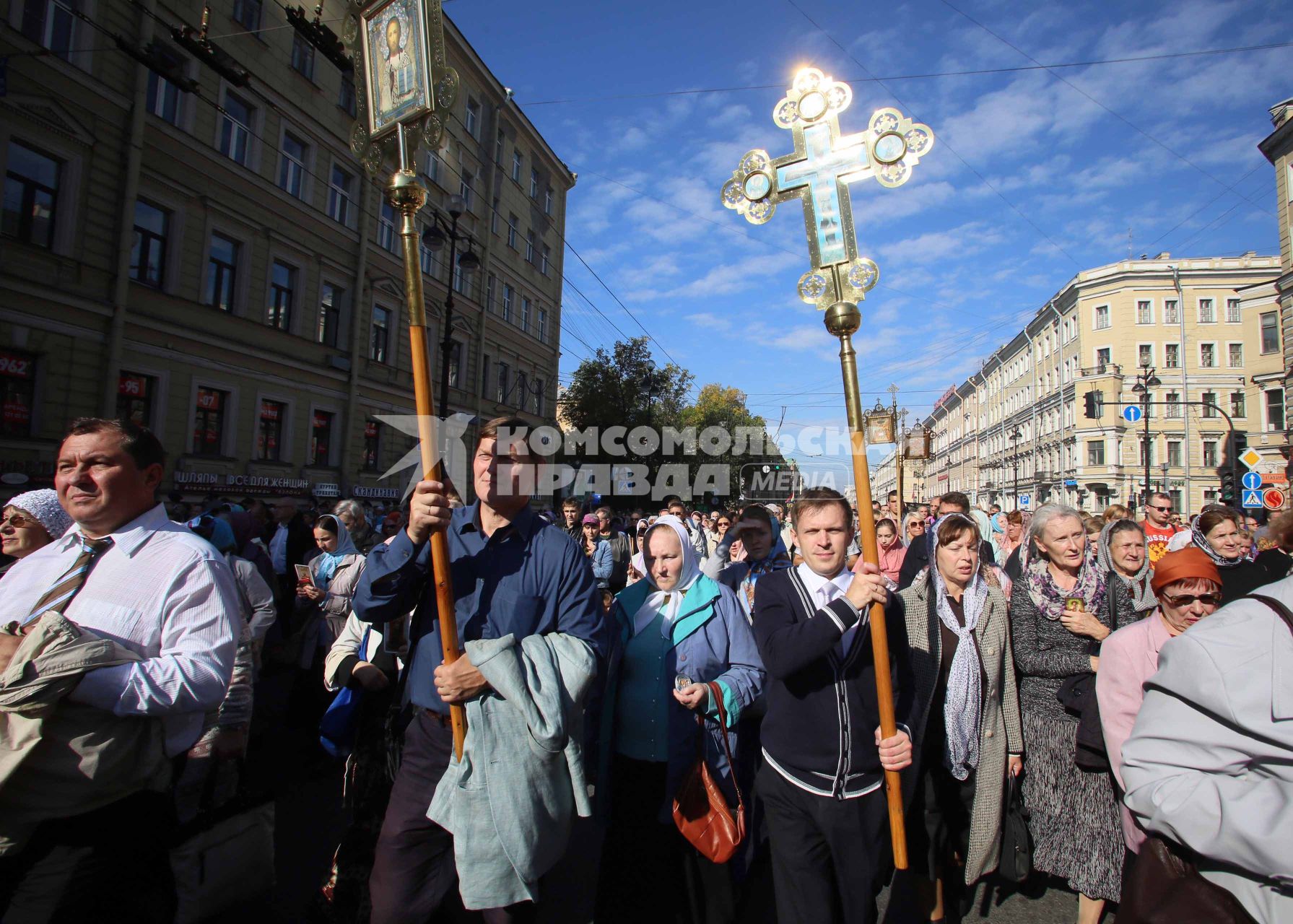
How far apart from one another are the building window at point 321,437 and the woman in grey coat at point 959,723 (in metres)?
19.1

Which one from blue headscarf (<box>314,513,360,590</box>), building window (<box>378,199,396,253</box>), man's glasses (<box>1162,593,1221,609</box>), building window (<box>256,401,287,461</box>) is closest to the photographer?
man's glasses (<box>1162,593,1221,609</box>)

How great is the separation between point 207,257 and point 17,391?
5149 millimetres

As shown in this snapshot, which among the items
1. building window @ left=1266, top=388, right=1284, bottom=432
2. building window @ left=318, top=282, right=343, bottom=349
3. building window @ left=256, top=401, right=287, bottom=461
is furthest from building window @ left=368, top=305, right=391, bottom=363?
building window @ left=1266, top=388, right=1284, bottom=432

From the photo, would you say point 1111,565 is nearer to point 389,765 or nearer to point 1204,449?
point 389,765

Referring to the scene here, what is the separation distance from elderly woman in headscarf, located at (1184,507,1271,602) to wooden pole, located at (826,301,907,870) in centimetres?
326

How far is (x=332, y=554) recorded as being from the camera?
5457 mm

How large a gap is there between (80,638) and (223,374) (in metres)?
17.1

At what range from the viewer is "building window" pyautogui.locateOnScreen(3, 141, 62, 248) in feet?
40.6

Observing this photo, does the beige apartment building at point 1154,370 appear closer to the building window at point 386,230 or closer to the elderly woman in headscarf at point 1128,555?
the building window at point 386,230

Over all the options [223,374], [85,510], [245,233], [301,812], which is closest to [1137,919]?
[85,510]

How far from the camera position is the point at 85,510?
223 cm

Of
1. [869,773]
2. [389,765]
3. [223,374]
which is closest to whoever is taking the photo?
[869,773]

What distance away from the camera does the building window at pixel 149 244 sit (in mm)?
14695

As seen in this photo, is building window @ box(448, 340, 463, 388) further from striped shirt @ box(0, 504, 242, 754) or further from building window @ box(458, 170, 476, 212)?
striped shirt @ box(0, 504, 242, 754)
